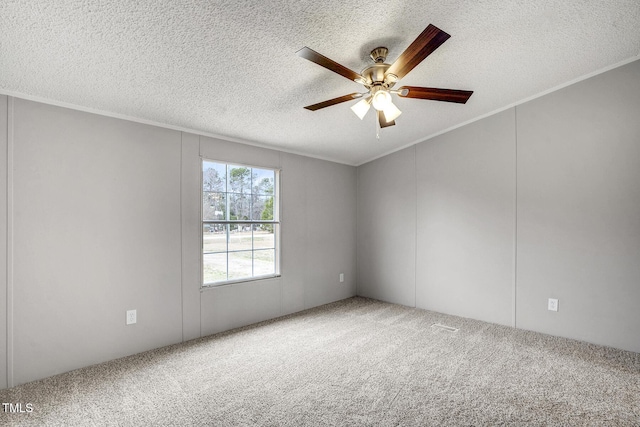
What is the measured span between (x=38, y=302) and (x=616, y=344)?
4934 millimetres

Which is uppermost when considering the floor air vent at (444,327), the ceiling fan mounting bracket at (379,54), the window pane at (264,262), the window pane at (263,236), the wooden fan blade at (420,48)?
the ceiling fan mounting bracket at (379,54)

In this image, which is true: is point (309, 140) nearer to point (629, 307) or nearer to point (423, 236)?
point (423, 236)

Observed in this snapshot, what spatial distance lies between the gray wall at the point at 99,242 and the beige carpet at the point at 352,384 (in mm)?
237

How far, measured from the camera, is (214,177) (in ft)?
11.5

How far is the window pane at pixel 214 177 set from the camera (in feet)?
11.3

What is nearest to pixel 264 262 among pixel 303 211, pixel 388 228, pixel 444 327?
pixel 303 211

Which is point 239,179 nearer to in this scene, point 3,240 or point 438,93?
point 3,240

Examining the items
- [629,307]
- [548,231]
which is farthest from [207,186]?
[629,307]

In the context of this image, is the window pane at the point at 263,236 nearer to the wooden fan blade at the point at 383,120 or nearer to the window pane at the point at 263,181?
the window pane at the point at 263,181

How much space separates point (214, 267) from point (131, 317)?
893 millimetres

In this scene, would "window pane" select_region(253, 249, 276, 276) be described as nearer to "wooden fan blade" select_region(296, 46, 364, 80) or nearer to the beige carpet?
the beige carpet

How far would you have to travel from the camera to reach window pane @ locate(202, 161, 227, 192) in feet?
11.3

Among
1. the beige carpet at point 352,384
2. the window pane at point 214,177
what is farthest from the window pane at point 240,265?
the window pane at point 214,177

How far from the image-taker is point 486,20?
2.09 metres
